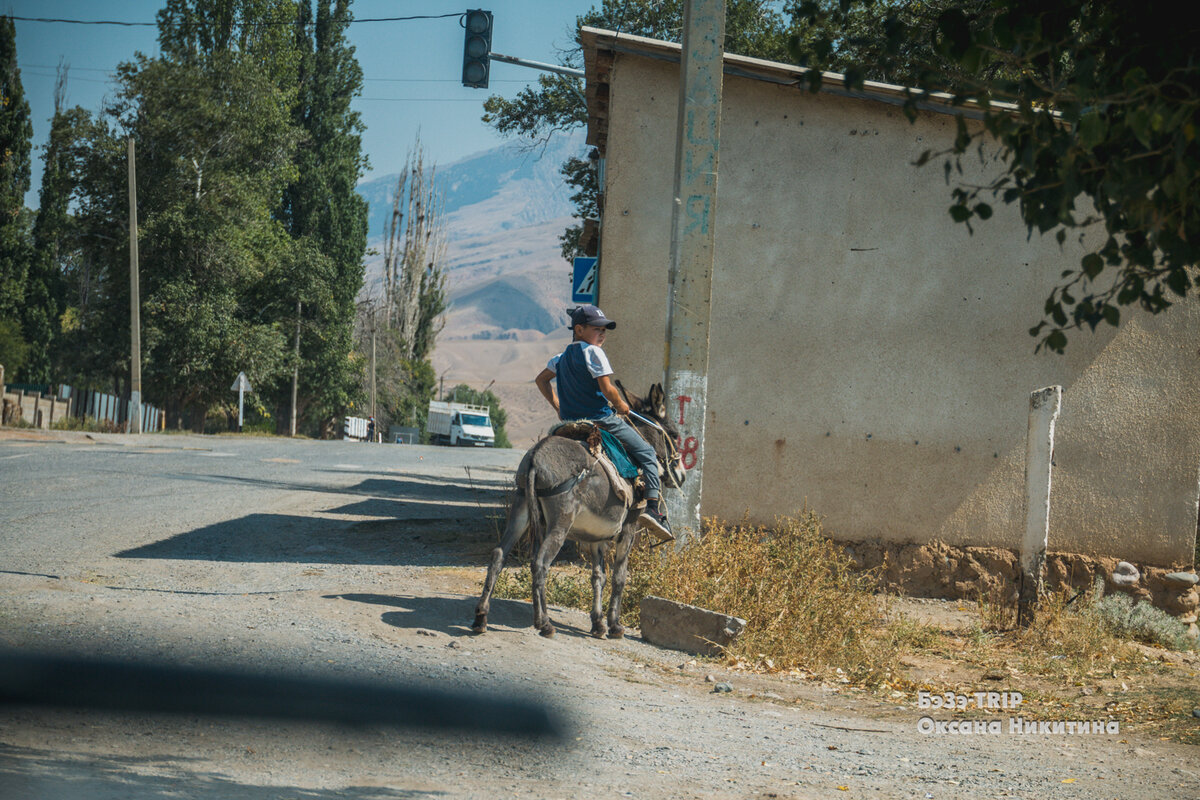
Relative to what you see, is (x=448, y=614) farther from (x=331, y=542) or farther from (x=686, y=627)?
(x=331, y=542)

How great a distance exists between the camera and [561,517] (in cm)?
727

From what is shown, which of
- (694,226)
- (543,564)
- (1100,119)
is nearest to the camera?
(1100,119)

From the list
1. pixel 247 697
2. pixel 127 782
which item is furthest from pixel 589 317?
pixel 127 782

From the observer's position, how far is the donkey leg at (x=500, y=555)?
23.4 feet

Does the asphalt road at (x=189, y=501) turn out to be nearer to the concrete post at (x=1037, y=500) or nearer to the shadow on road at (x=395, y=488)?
the shadow on road at (x=395, y=488)

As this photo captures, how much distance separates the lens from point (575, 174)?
24.8m

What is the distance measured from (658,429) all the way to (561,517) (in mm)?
1211

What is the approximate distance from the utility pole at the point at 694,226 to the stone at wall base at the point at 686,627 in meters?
1.47

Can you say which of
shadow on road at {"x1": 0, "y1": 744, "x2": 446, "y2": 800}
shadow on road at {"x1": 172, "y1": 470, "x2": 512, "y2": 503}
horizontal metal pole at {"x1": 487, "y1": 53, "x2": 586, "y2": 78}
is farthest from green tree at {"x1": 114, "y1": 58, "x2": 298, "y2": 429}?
shadow on road at {"x1": 0, "y1": 744, "x2": 446, "y2": 800}

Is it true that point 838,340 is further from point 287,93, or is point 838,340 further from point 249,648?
point 287,93

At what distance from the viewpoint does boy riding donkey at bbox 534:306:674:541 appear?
7.50 meters

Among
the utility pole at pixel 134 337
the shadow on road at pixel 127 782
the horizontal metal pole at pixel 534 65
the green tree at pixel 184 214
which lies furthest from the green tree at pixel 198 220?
the shadow on road at pixel 127 782

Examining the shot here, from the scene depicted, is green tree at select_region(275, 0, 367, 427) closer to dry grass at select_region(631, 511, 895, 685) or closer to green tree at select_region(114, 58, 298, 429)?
green tree at select_region(114, 58, 298, 429)

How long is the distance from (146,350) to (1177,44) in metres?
41.5
